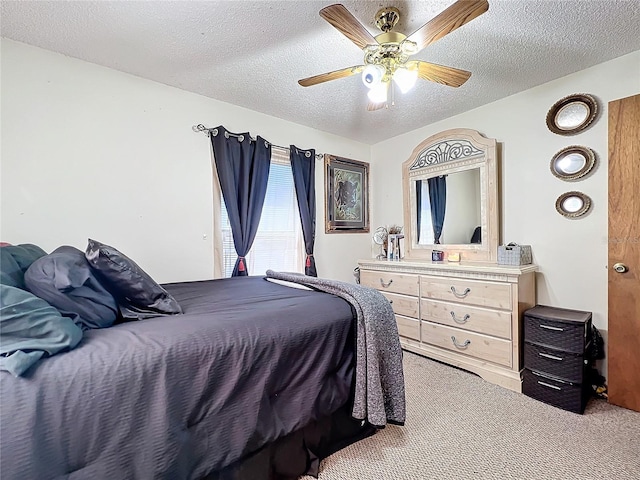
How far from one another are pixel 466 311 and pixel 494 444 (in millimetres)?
1062

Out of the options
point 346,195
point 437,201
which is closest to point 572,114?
point 437,201

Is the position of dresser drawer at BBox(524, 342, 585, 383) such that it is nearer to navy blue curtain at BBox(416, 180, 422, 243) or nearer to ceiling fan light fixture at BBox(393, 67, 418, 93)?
navy blue curtain at BBox(416, 180, 422, 243)

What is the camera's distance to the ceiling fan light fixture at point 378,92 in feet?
5.61

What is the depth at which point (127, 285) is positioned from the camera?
1344 mm

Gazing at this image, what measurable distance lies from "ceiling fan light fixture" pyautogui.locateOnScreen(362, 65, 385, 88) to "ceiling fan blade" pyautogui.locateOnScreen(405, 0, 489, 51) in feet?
0.65

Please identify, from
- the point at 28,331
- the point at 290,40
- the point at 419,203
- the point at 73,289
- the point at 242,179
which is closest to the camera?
the point at 28,331

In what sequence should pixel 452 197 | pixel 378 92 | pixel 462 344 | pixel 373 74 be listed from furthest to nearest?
pixel 452 197 → pixel 462 344 → pixel 378 92 → pixel 373 74

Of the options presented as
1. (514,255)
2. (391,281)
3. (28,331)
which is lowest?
(391,281)

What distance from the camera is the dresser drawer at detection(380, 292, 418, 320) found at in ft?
9.50

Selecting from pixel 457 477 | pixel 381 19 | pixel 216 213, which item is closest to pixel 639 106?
pixel 381 19

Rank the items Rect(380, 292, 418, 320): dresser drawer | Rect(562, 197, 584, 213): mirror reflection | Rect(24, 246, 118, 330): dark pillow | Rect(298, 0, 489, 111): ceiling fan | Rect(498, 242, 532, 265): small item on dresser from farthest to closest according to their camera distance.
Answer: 1. Rect(380, 292, 418, 320): dresser drawer
2. Rect(498, 242, 532, 265): small item on dresser
3. Rect(562, 197, 584, 213): mirror reflection
4. Rect(298, 0, 489, 111): ceiling fan
5. Rect(24, 246, 118, 330): dark pillow

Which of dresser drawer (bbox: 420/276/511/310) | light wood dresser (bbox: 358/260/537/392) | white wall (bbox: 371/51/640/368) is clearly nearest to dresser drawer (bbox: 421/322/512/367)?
light wood dresser (bbox: 358/260/537/392)

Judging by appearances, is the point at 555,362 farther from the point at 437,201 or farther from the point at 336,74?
the point at 336,74

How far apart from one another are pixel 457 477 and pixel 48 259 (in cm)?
207
